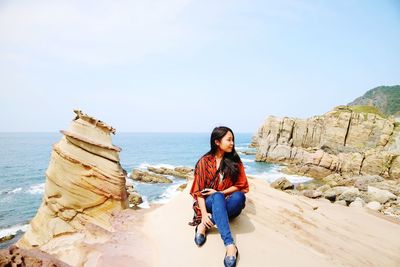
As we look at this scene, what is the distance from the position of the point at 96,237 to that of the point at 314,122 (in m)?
54.1

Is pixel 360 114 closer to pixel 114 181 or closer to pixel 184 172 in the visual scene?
pixel 184 172

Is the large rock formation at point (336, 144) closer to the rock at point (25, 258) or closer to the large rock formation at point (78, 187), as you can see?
the large rock formation at point (78, 187)

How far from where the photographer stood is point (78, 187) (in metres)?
6.57

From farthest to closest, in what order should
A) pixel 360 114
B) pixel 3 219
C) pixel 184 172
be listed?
pixel 360 114
pixel 184 172
pixel 3 219

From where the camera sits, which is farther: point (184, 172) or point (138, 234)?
point (184, 172)

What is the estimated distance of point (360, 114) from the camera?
46812mm

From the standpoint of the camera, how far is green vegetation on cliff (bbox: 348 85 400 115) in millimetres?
119700

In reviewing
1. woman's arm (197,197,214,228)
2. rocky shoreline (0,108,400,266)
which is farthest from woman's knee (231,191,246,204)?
rocky shoreline (0,108,400,266)

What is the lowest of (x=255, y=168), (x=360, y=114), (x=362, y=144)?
(x=255, y=168)

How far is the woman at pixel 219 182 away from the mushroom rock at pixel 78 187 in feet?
8.11

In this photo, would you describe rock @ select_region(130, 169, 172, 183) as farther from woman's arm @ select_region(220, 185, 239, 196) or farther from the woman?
woman's arm @ select_region(220, 185, 239, 196)

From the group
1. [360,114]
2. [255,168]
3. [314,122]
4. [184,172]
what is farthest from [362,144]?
[184,172]

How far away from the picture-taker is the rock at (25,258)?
306cm

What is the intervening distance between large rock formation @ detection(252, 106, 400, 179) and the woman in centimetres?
3437
